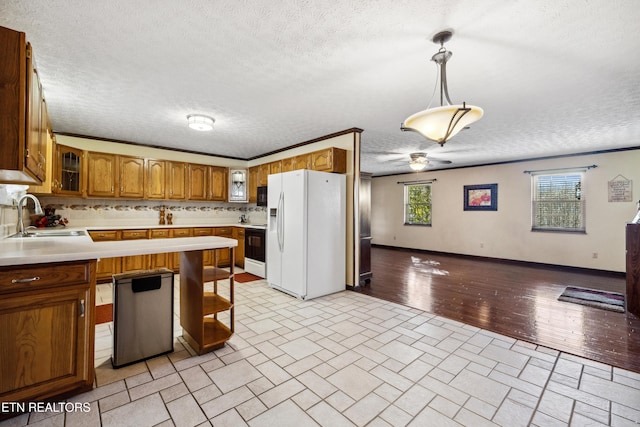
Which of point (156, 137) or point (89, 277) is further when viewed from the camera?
point (156, 137)

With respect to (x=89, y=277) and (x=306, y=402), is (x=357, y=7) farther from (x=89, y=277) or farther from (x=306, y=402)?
(x=306, y=402)

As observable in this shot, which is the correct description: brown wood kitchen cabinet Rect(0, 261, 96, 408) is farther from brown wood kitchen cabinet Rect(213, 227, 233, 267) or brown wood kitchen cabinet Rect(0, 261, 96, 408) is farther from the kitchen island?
brown wood kitchen cabinet Rect(213, 227, 233, 267)

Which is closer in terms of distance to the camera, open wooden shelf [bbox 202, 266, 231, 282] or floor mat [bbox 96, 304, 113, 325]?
open wooden shelf [bbox 202, 266, 231, 282]

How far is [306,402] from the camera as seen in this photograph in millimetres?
1791

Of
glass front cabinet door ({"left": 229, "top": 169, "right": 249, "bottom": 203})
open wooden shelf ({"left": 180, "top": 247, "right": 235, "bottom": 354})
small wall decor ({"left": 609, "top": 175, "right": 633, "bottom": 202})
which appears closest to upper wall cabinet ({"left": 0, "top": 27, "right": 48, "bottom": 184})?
open wooden shelf ({"left": 180, "top": 247, "right": 235, "bottom": 354})

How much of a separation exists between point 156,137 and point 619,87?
623cm

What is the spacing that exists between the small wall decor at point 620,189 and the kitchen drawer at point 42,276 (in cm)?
808

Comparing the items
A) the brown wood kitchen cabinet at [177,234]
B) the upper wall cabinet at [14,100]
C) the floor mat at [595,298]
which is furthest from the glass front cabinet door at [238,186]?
the floor mat at [595,298]

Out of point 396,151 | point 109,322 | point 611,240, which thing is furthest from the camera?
point 396,151

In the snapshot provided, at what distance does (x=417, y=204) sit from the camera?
8.53 m

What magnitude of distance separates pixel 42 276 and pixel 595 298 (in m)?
6.13

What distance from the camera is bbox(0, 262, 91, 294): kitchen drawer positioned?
1.52m

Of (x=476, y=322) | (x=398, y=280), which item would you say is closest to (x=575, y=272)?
(x=398, y=280)

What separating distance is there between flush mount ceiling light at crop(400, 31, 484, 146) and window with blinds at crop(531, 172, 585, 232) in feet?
18.1
